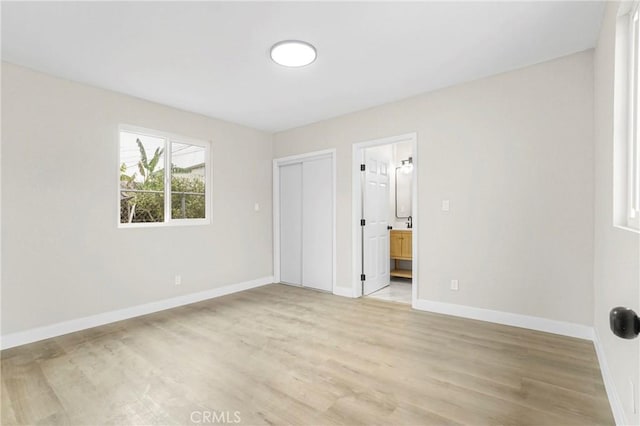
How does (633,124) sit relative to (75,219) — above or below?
above

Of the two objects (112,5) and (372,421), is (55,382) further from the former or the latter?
(112,5)

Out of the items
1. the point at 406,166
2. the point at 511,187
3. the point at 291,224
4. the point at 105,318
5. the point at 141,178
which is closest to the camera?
the point at 511,187

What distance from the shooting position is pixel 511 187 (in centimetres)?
306

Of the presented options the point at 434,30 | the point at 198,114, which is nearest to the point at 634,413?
the point at 434,30

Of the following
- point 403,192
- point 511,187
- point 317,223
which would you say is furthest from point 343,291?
point 403,192

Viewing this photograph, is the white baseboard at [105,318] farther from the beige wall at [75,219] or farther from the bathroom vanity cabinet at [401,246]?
the bathroom vanity cabinet at [401,246]

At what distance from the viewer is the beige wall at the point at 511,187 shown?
2736 millimetres

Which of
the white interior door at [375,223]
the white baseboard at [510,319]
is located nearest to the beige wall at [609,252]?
the white baseboard at [510,319]

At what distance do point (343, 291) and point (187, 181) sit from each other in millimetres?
2665

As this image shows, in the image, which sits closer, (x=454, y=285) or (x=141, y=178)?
(x=454, y=285)

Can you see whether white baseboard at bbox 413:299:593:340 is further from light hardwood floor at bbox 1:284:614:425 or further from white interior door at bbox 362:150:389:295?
white interior door at bbox 362:150:389:295

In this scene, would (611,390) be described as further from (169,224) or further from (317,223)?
(169,224)

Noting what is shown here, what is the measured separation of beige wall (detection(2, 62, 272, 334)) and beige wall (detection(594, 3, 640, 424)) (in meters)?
4.19

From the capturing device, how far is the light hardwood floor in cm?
177
